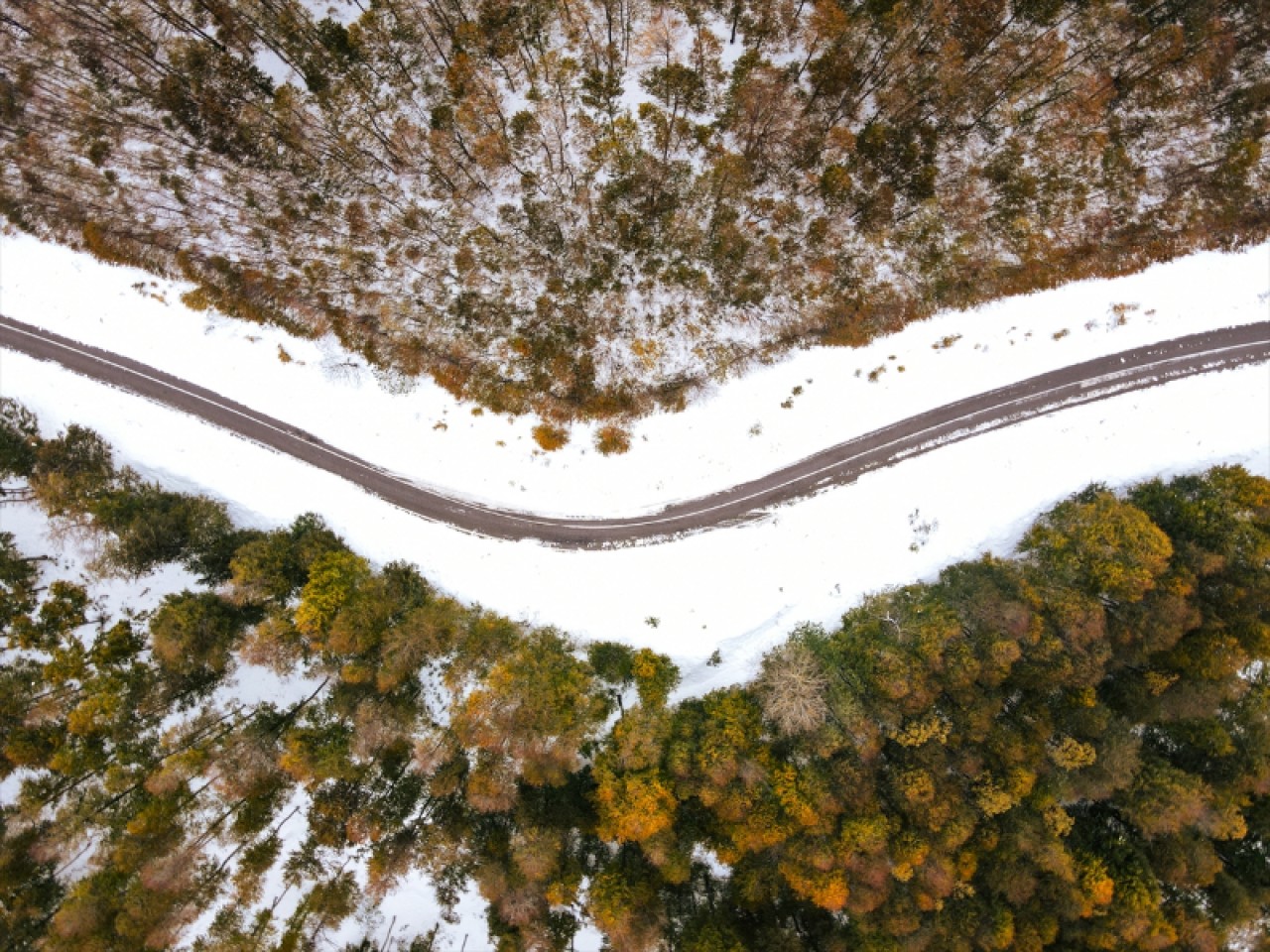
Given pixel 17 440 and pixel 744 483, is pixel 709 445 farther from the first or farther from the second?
pixel 17 440

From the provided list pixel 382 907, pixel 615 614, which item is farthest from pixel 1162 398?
pixel 382 907

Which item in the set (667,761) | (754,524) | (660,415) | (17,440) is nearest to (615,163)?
(660,415)

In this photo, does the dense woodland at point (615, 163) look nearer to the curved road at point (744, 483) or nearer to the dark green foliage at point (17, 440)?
the curved road at point (744, 483)

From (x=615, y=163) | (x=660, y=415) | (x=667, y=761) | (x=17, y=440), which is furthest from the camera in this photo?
(x=660, y=415)

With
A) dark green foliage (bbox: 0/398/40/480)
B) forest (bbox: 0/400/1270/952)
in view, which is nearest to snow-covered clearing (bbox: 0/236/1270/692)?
dark green foliage (bbox: 0/398/40/480)

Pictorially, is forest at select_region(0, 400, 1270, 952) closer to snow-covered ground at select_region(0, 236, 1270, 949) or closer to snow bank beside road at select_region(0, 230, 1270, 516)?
snow-covered ground at select_region(0, 236, 1270, 949)

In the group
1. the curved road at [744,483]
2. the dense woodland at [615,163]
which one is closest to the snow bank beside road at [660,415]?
the curved road at [744,483]

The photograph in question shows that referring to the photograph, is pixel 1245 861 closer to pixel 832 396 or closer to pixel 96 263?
pixel 832 396
